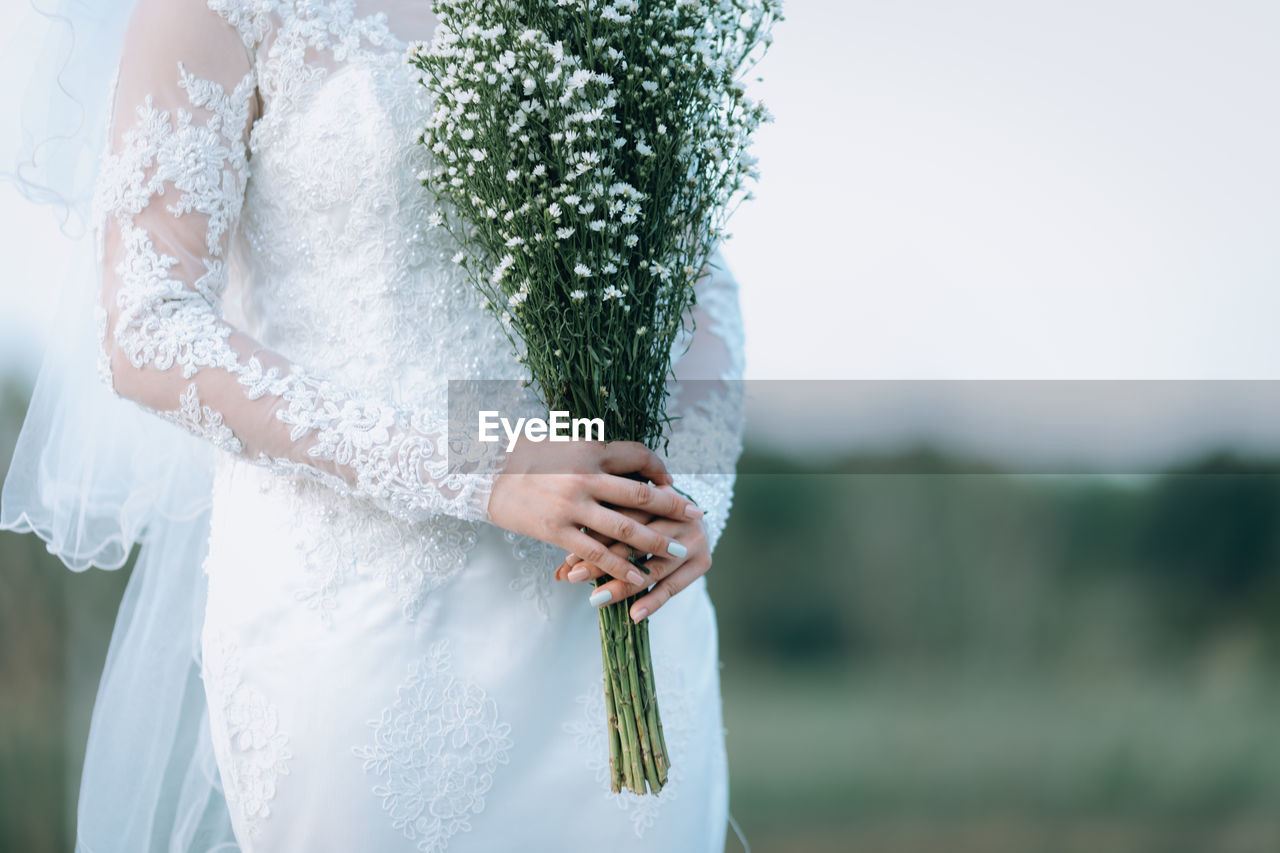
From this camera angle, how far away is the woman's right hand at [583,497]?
1168 mm

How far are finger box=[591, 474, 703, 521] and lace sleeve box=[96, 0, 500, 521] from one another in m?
0.15

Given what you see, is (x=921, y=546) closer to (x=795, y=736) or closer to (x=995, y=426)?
(x=995, y=426)

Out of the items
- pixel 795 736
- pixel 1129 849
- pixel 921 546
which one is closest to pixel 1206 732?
pixel 1129 849

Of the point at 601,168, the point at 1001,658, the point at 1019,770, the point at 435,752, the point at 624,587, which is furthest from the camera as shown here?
the point at 1001,658

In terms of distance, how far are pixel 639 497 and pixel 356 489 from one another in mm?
351

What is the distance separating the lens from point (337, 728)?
4.30ft

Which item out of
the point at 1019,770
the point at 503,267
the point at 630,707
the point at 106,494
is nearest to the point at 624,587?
the point at 630,707

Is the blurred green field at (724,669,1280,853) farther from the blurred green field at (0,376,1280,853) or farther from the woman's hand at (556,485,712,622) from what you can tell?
the woman's hand at (556,485,712,622)

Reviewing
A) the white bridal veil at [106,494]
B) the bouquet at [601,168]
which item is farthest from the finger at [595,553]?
the white bridal veil at [106,494]

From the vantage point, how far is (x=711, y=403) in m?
1.64

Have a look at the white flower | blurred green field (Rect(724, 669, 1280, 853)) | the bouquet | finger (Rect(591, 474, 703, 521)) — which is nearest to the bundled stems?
the bouquet

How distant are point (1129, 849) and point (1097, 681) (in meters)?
1.39

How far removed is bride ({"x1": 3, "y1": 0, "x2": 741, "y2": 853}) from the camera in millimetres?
1228

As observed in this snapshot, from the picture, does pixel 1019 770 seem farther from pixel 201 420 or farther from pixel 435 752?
pixel 201 420
